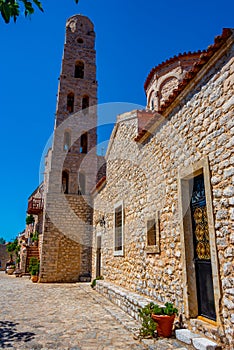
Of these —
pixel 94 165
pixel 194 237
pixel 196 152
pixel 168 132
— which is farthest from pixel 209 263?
pixel 94 165

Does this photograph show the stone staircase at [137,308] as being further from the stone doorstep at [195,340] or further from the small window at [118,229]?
the small window at [118,229]

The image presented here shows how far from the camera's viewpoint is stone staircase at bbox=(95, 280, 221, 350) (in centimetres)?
330

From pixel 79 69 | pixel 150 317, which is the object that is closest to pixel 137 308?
pixel 150 317

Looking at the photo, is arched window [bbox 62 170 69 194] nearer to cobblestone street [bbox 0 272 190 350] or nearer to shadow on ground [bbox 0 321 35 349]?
cobblestone street [bbox 0 272 190 350]

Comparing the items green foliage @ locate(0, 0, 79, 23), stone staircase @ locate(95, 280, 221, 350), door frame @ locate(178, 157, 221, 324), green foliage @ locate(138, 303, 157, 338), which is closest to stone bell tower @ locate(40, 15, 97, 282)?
stone staircase @ locate(95, 280, 221, 350)

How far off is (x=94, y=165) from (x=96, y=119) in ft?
10.6

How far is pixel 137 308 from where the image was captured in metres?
5.11

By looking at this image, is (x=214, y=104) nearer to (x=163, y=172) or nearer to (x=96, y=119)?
(x=163, y=172)

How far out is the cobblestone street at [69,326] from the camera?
3.80 meters

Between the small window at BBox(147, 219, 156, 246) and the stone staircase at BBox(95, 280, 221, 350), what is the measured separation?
1.16m

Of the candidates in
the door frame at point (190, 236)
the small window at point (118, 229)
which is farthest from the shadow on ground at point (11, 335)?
the small window at point (118, 229)

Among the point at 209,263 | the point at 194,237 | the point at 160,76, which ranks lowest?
the point at 209,263

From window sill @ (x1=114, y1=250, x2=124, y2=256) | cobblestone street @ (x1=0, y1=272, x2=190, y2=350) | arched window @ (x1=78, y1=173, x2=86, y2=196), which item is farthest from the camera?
arched window @ (x1=78, y1=173, x2=86, y2=196)

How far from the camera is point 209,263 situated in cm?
380
